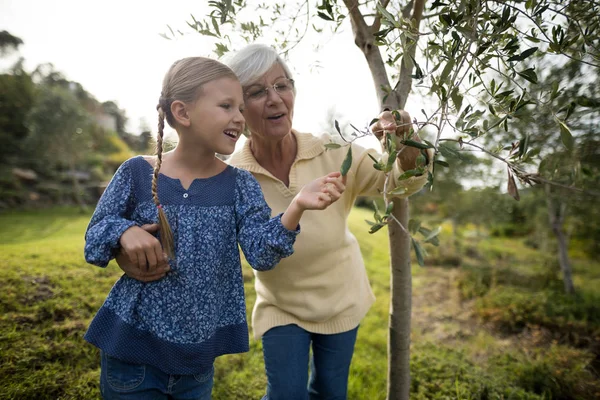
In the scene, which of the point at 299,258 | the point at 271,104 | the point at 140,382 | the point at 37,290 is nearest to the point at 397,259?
the point at 299,258

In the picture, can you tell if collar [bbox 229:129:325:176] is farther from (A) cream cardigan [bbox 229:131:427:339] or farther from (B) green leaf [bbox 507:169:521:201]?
(B) green leaf [bbox 507:169:521:201]

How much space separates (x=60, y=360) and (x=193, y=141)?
6.74 feet

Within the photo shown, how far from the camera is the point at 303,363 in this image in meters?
2.21

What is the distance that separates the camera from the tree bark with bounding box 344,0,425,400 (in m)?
2.34

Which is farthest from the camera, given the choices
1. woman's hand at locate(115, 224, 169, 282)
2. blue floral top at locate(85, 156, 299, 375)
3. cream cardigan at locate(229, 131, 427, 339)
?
cream cardigan at locate(229, 131, 427, 339)

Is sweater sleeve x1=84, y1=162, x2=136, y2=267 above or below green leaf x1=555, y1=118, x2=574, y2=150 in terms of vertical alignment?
below

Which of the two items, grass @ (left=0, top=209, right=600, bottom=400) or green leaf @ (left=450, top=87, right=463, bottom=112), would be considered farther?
grass @ (left=0, top=209, right=600, bottom=400)

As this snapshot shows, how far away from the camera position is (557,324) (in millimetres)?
5586

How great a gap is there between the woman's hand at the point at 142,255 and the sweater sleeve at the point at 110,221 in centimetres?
4

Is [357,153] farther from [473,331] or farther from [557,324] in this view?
[557,324]

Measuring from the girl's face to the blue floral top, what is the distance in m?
0.22

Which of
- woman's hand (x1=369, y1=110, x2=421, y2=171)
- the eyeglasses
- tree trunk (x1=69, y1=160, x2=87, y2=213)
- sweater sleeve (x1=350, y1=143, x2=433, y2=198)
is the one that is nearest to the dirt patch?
the eyeglasses

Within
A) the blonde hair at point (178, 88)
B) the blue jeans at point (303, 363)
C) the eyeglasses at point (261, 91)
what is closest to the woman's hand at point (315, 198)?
the blonde hair at point (178, 88)

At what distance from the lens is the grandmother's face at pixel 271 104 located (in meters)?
2.16
